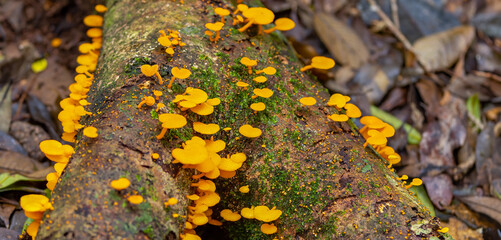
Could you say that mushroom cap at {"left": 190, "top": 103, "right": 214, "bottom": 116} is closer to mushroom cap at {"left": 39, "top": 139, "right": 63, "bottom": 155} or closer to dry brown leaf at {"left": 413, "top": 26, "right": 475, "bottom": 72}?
mushroom cap at {"left": 39, "top": 139, "right": 63, "bottom": 155}

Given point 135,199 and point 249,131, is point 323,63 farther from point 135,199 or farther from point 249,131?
point 135,199

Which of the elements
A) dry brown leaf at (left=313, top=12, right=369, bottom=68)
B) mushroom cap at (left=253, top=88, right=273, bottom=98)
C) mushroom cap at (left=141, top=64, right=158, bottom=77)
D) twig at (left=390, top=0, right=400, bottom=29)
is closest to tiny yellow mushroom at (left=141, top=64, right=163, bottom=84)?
mushroom cap at (left=141, top=64, right=158, bottom=77)

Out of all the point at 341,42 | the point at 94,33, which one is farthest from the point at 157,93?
the point at 341,42

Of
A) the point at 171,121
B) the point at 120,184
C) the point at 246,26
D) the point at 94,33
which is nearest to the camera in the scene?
the point at 120,184

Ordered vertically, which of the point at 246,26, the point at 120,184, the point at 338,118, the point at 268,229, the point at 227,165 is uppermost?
the point at 246,26

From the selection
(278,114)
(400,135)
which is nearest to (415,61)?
(400,135)

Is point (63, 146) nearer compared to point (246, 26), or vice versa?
point (63, 146)
